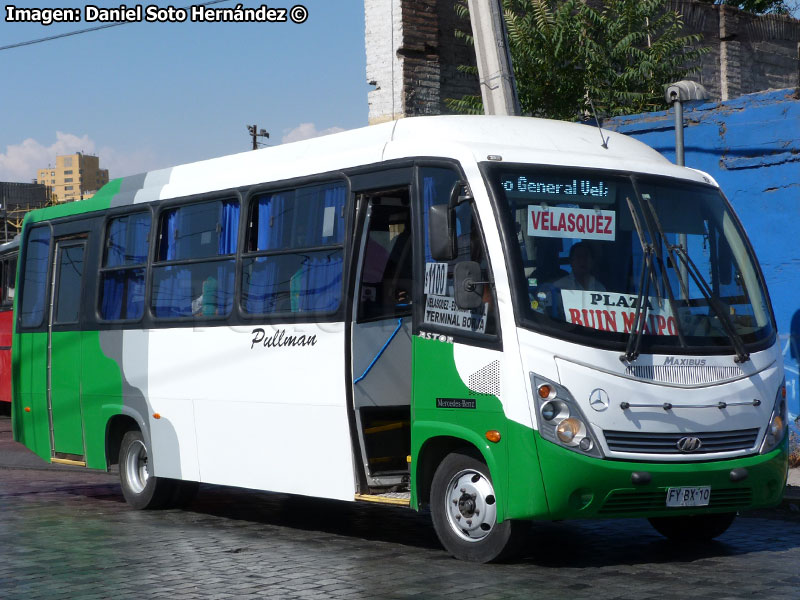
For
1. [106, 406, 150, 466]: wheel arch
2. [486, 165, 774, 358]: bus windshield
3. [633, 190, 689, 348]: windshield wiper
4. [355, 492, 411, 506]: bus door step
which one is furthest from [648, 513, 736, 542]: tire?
[106, 406, 150, 466]: wheel arch

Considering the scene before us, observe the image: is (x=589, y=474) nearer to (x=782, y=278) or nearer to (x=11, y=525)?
(x=11, y=525)

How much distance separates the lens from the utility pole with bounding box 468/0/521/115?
514 inches

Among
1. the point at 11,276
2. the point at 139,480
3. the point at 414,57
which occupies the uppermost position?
the point at 414,57

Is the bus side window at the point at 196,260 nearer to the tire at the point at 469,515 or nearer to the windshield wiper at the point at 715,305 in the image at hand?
the tire at the point at 469,515

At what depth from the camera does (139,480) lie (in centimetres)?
1170

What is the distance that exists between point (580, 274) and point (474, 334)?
76 centimetres

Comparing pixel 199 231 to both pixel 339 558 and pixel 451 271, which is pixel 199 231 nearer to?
pixel 451 271

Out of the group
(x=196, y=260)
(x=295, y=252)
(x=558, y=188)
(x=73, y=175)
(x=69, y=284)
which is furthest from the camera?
(x=73, y=175)

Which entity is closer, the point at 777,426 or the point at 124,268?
the point at 777,426

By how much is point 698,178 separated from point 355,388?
2.83 m

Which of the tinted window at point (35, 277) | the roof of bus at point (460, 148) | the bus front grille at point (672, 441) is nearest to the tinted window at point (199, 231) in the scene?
the roof of bus at point (460, 148)

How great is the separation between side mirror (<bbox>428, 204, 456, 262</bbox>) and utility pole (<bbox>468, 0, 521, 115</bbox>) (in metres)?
5.33

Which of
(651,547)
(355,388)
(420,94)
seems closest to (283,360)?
(355,388)

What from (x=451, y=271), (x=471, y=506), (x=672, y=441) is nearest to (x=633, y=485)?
(x=672, y=441)
